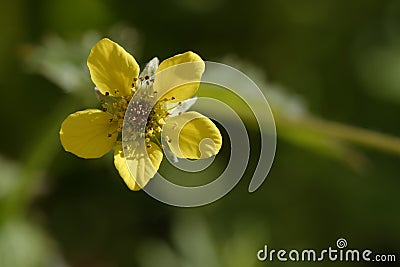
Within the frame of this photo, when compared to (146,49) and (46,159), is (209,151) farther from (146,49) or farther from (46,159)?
(146,49)

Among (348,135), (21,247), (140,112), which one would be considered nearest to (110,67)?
(140,112)

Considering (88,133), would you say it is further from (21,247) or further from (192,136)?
(21,247)

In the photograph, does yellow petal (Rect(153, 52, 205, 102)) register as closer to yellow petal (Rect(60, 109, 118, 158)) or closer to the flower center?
the flower center

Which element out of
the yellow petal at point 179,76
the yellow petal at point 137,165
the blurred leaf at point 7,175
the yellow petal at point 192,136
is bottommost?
the yellow petal at point 137,165

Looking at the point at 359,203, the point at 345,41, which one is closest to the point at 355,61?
the point at 345,41

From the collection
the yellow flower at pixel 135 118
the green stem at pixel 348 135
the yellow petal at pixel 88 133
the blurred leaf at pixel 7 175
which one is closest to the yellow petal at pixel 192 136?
the yellow flower at pixel 135 118

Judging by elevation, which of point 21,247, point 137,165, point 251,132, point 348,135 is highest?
point 251,132

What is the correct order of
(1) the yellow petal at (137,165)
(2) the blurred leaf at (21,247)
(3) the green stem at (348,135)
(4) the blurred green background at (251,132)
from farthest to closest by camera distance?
(4) the blurred green background at (251,132) → (2) the blurred leaf at (21,247) → (3) the green stem at (348,135) → (1) the yellow petal at (137,165)

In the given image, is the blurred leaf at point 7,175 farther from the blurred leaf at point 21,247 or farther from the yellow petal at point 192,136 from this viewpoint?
the yellow petal at point 192,136
